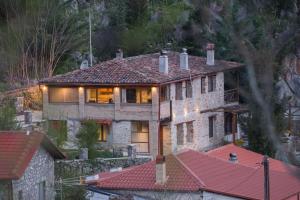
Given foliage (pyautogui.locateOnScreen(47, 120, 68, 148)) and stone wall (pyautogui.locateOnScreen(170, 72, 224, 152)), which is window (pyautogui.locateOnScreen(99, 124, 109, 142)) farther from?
stone wall (pyautogui.locateOnScreen(170, 72, 224, 152))

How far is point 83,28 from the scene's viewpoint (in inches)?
1284

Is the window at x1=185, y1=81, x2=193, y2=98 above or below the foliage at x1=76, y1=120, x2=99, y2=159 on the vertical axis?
above

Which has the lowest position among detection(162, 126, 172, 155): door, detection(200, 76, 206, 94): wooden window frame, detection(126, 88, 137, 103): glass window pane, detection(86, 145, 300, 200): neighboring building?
detection(86, 145, 300, 200): neighboring building

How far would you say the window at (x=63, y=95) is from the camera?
27.2m

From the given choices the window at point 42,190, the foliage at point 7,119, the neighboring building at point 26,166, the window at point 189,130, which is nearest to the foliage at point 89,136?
the foliage at point 7,119

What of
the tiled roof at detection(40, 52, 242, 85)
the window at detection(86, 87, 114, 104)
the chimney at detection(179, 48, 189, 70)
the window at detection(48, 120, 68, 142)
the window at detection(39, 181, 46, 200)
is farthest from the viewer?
the chimney at detection(179, 48, 189, 70)

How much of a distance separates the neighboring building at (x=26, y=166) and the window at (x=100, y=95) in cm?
809

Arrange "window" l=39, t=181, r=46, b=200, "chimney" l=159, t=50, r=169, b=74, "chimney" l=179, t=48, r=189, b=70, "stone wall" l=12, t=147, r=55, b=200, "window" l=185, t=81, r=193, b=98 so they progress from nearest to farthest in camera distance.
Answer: "stone wall" l=12, t=147, r=55, b=200, "window" l=39, t=181, r=46, b=200, "chimney" l=159, t=50, r=169, b=74, "window" l=185, t=81, r=193, b=98, "chimney" l=179, t=48, r=189, b=70

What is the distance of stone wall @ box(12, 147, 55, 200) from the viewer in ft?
55.9

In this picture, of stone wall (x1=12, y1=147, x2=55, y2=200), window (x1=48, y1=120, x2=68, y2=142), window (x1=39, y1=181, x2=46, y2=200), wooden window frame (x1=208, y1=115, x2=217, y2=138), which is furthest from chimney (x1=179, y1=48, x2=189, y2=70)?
window (x1=39, y1=181, x2=46, y2=200)

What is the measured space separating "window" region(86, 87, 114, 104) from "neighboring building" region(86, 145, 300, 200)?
28.2 feet

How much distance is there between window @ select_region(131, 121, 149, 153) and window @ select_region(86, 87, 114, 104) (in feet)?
3.66

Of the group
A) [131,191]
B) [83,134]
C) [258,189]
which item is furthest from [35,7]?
[83,134]

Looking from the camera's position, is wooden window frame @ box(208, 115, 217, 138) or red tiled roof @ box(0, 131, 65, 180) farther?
wooden window frame @ box(208, 115, 217, 138)
